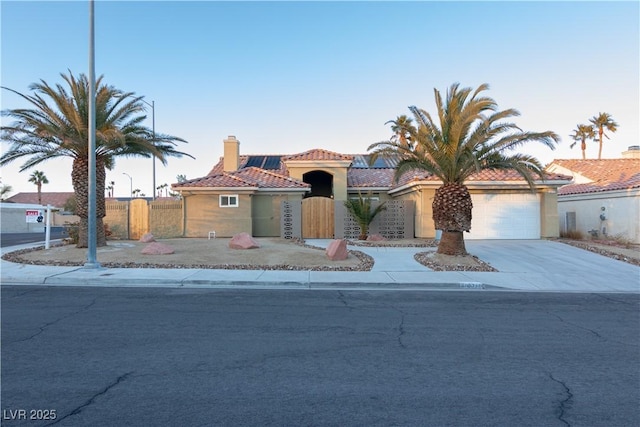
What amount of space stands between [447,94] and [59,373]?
14.1m

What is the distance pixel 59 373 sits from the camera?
504 cm

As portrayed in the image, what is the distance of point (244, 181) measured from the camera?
23.0m

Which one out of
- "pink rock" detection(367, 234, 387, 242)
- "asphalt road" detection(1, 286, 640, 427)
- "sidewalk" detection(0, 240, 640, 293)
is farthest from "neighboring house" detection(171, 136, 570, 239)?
"asphalt road" detection(1, 286, 640, 427)

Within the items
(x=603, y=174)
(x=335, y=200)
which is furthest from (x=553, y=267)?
(x=603, y=174)

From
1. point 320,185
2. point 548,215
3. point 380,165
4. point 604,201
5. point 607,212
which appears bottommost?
point 548,215

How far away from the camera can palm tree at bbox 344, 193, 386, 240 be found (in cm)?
2092

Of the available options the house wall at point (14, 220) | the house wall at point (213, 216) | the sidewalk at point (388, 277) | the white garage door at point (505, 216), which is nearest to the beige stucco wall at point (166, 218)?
the house wall at point (213, 216)

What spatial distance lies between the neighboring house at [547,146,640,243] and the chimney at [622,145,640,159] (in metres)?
3.30

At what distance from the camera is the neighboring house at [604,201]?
21.1 metres

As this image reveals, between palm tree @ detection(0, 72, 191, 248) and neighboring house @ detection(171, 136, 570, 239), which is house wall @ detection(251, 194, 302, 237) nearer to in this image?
neighboring house @ detection(171, 136, 570, 239)

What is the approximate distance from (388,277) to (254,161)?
2253 centimetres

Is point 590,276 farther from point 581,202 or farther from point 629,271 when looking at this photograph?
point 581,202

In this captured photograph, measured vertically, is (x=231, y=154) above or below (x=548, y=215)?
above

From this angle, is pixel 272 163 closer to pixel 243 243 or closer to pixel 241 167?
pixel 241 167
